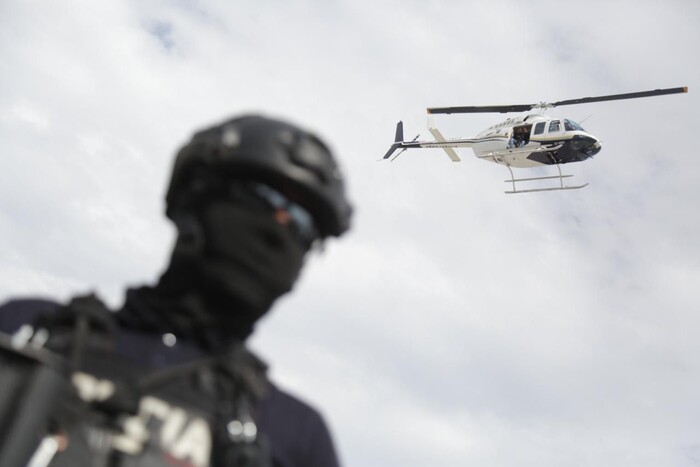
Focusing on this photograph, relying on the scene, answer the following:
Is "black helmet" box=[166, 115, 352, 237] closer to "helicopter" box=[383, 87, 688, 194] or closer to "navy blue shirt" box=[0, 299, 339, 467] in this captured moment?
"navy blue shirt" box=[0, 299, 339, 467]

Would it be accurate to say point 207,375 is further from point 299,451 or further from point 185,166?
point 185,166

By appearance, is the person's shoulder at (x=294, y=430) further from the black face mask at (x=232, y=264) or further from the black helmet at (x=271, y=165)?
the black helmet at (x=271, y=165)

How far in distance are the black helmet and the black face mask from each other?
182 mm

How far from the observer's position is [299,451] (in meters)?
3.68

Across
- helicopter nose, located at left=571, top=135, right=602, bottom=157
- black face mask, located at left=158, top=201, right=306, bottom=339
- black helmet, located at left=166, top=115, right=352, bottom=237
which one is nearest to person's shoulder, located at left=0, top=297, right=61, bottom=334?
black face mask, located at left=158, top=201, right=306, bottom=339

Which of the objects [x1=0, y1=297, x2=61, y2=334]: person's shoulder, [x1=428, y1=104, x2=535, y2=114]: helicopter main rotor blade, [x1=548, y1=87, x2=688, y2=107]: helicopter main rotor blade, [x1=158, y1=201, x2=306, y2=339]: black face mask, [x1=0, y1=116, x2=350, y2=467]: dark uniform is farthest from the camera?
[x1=428, y1=104, x2=535, y2=114]: helicopter main rotor blade

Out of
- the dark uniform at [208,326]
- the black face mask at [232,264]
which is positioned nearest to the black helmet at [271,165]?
the dark uniform at [208,326]

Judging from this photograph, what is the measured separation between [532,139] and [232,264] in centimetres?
4637

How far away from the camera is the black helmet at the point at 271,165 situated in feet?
11.8

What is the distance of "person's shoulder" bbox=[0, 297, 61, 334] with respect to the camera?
3.39 metres

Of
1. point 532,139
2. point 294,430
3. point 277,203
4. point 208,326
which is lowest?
point 294,430

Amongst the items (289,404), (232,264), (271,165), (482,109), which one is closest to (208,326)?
(232,264)

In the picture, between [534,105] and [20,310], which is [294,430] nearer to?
[20,310]

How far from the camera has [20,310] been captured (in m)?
3.45
